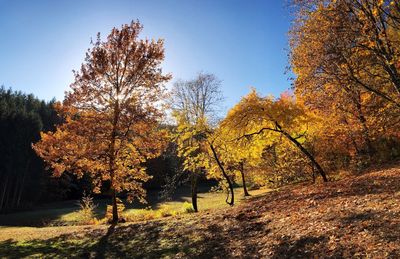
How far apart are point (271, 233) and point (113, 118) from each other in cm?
929

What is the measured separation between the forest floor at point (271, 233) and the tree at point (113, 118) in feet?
9.62

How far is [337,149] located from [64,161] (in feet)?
50.8

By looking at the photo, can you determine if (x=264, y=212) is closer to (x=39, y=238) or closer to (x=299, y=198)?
(x=299, y=198)

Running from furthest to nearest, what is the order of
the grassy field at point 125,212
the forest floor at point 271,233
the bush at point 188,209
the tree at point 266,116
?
the bush at point 188,209
the grassy field at point 125,212
the tree at point 266,116
the forest floor at point 271,233

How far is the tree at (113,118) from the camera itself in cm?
1484

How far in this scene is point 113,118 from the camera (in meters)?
15.7

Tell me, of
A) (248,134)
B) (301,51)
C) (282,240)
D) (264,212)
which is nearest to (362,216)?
(282,240)

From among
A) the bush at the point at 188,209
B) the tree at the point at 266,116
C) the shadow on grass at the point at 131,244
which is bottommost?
the shadow on grass at the point at 131,244

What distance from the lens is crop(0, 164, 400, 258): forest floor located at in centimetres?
740

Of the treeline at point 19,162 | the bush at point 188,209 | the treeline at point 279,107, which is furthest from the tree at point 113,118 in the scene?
the treeline at point 19,162

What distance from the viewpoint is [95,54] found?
15.4 m

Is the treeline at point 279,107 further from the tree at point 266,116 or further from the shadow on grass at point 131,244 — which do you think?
the shadow on grass at point 131,244

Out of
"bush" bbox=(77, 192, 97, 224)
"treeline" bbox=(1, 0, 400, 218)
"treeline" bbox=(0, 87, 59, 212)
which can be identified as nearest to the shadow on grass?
"treeline" bbox=(1, 0, 400, 218)

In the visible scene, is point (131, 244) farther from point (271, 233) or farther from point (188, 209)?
point (188, 209)
